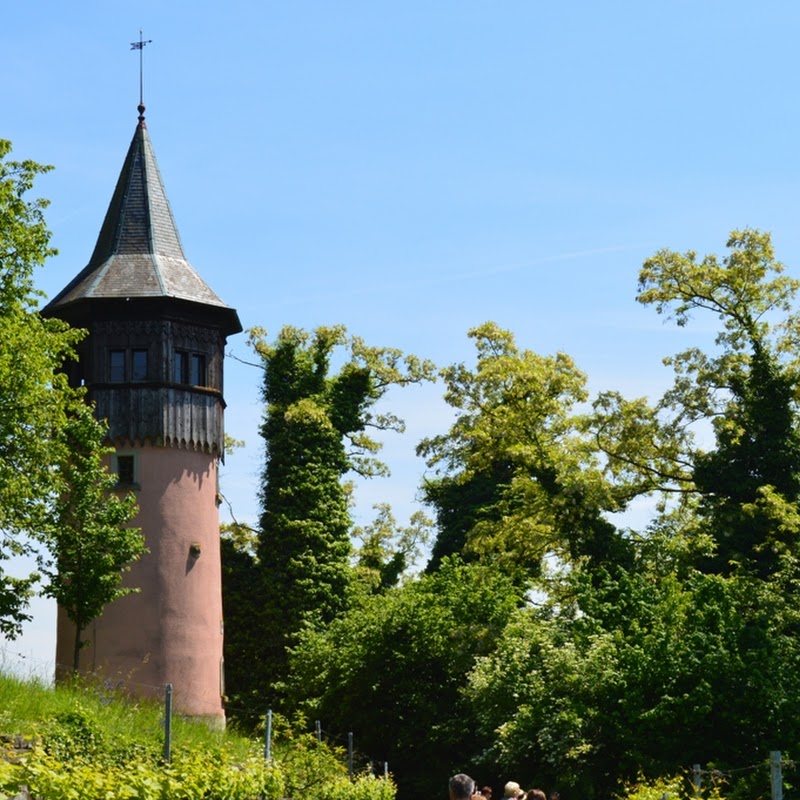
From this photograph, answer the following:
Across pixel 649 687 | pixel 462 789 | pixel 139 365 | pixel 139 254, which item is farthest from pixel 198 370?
pixel 462 789

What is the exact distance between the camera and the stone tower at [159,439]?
3375cm

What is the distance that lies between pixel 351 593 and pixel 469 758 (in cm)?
926

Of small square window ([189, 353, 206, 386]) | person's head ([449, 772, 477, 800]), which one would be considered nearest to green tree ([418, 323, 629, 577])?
small square window ([189, 353, 206, 386])

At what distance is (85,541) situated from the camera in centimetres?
3025

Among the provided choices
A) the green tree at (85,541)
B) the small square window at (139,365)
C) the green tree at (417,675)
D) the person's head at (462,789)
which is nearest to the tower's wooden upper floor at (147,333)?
the small square window at (139,365)

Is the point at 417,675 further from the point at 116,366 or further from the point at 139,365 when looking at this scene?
the point at 116,366

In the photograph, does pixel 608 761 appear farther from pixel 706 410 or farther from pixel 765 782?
pixel 706 410

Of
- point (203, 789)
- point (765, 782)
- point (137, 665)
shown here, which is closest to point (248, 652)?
point (137, 665)

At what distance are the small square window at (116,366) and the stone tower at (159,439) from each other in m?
0.02

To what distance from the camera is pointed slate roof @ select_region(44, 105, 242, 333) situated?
35.5m

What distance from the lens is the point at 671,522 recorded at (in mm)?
35000

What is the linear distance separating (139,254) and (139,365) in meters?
2.99

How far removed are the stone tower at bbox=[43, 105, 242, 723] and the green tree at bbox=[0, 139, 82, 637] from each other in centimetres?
445

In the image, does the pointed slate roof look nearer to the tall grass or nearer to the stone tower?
the stone tower
